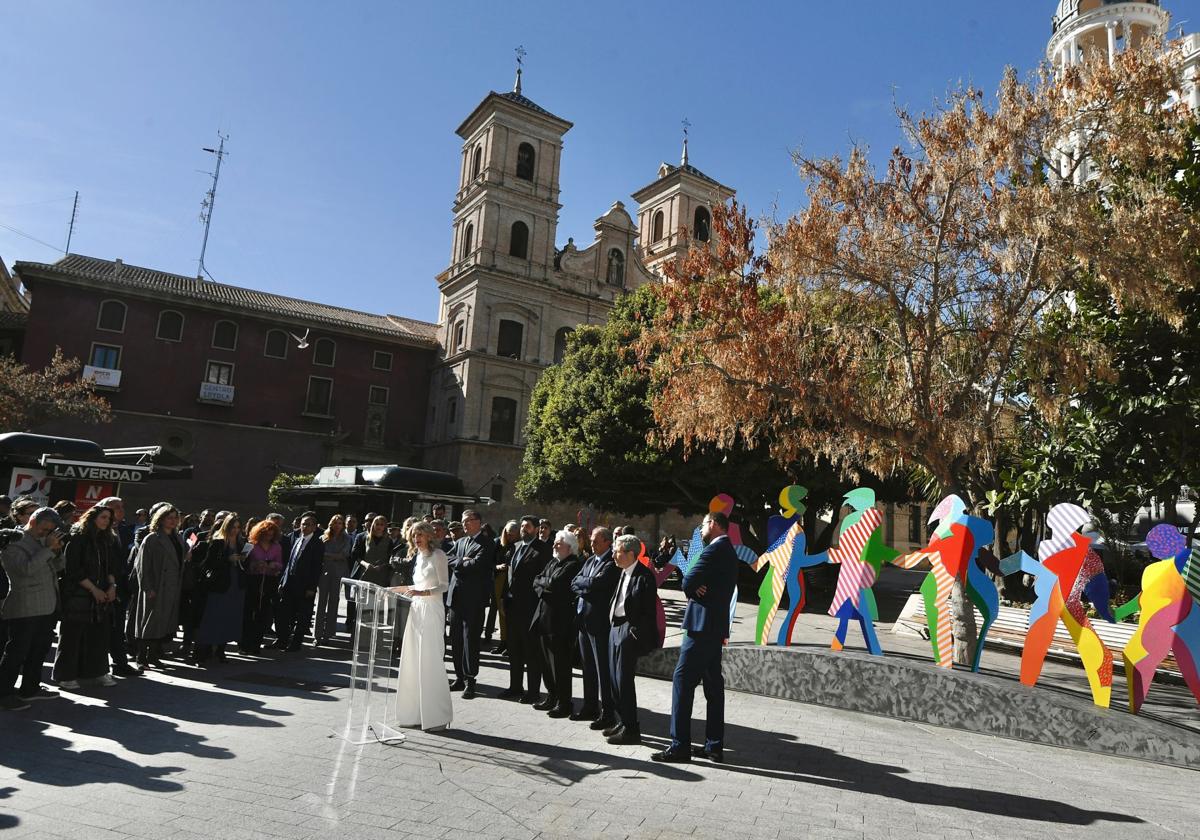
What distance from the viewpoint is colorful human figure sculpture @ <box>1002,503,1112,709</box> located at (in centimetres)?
791

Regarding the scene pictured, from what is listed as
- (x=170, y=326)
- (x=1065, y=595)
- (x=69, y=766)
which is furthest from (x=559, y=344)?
(x=69, y=766)

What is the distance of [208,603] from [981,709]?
8868 millimetres

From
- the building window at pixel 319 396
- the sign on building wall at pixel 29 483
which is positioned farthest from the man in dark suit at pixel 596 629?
the building window at pixel 319 396

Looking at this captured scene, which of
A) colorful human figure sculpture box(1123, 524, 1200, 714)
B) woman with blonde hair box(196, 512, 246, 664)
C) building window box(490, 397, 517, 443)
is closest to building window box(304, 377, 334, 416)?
building window box(490, 397, 517, 443)

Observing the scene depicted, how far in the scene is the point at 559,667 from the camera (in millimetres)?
7691

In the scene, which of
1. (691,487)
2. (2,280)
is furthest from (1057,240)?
(2,280)

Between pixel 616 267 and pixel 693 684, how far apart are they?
40.3m

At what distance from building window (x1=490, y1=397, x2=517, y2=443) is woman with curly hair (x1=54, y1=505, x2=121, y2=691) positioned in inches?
1250

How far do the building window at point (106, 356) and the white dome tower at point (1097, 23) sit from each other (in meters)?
51.2

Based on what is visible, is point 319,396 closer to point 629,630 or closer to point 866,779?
point 629,630

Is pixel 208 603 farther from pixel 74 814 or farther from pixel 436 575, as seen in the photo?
pixel 74 814

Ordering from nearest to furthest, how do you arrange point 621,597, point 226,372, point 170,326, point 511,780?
point 511,780
point 621,597
point 170,326
point 226,372

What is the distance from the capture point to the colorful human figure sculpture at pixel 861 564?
932 centimetres

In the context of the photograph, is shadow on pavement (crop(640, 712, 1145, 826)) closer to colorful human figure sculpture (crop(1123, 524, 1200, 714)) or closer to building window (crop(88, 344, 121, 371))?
colorful human figure sculpture (crop(1123, 524, 1200, 714))
